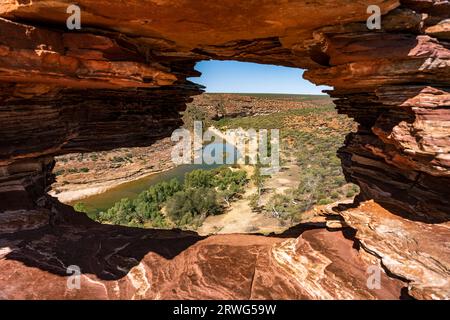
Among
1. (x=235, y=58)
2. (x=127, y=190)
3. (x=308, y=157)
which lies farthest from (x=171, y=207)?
(x=308, y=157)

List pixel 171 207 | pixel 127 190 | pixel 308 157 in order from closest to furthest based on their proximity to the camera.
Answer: pixel 171 207
pixel 127 190
pixel 308 157

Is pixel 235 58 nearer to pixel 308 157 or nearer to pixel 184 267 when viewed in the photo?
pixel 184 267

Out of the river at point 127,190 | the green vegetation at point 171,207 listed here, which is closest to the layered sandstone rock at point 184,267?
the green vegetation at point 171,207

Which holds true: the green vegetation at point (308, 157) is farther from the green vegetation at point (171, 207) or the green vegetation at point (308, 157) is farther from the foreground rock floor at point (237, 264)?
the foreground rock floor at point (237, 264)

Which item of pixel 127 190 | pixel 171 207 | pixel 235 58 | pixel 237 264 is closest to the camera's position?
pixel 237 264

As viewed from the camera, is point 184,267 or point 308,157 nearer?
point 184,267

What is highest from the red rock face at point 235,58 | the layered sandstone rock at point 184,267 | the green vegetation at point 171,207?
the red rock face at point 235,58
